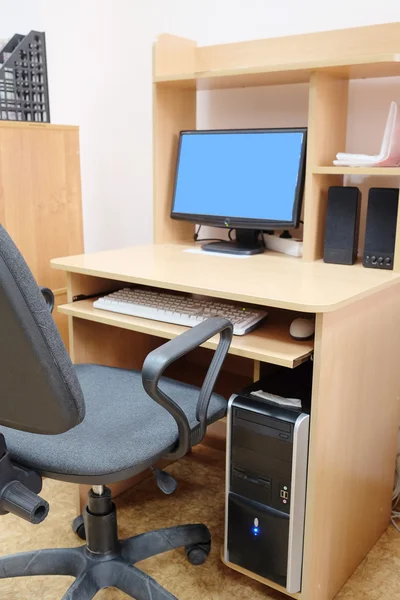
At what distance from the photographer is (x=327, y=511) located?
1.46 m

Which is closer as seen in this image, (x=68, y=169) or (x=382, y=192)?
(x=382, y=192)

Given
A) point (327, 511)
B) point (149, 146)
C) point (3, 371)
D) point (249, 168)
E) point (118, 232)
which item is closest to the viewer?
point (3, 371)

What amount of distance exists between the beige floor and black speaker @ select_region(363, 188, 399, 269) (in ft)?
2.88

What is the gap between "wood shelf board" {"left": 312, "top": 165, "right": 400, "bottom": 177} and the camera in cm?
156

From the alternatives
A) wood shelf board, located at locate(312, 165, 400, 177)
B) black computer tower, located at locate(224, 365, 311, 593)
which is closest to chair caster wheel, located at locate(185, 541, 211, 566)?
black computer tower, located at locate(224, 365, 311, 593)

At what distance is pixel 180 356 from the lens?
3.84ft

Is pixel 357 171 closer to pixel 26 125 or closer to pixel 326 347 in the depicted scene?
pixel 326 347

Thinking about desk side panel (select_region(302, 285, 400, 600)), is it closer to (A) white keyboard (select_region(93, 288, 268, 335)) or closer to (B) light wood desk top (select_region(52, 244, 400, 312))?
(B) light wood desk top (select_region(52, 244, 400, 312))

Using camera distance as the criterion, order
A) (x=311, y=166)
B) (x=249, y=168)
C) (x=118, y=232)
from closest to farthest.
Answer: (x=311, y=166) < (x=249, y=168) < (x=118, y=232)

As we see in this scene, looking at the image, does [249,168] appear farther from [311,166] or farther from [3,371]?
[3,371]

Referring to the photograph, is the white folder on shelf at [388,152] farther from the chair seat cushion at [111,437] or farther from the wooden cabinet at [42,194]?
the wooden cabinet at [42,194]

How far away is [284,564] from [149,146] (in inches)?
65.7

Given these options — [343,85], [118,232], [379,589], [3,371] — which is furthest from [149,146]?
[379,589]

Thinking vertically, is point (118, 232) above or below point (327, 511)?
above
